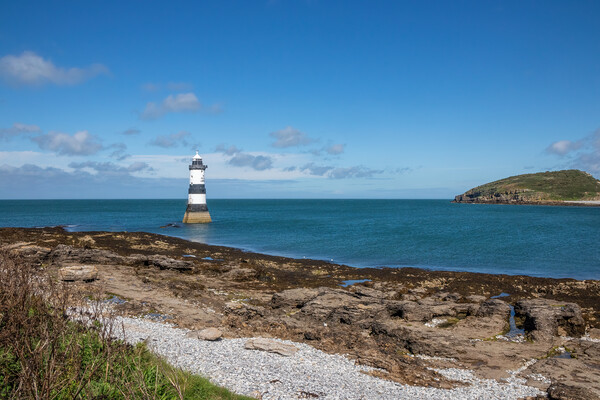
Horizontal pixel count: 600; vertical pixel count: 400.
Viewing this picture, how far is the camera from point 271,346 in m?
13.4

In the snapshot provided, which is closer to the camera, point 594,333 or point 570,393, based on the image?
point 570,393

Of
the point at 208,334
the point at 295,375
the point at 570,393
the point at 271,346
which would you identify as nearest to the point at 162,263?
the point at 208,334

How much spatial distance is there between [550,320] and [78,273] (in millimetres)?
22200

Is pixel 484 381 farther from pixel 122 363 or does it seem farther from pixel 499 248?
pixel 499 248

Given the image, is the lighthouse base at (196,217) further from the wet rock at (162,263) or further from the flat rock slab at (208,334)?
the flat rock slab at (208,334)

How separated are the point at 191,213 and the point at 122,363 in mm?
68312

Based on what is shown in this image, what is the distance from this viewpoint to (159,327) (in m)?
14.8

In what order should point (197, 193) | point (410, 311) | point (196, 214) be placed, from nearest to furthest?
point (410, 311)
point (197, 193)
point (196, 214)

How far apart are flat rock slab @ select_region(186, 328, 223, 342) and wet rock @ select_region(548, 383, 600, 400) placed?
9.92 metres

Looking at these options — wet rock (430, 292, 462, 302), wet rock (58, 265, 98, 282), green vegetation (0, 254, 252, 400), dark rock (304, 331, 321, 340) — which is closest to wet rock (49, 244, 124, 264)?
wet rock (58, 265, 98, 282)

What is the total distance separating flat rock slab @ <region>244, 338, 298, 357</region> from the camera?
Answer: 43.0ft

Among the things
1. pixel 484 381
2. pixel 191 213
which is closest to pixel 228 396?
pixel 484 381

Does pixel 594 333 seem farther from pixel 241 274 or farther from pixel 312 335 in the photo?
pixel 241 274

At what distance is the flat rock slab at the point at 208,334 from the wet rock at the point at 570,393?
9.92m
